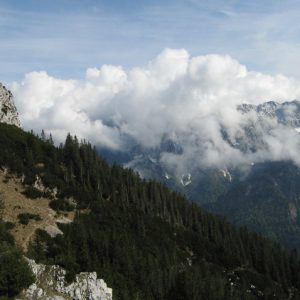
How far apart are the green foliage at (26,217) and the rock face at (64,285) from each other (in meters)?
23.4

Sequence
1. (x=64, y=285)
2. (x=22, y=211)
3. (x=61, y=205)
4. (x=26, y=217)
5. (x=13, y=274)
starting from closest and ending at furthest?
(x=13, y=274) < (x=64, y=285) < (x=26, y=217) < (x=22, y=211) < (x=61, y=205)

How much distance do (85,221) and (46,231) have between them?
76.6 ft

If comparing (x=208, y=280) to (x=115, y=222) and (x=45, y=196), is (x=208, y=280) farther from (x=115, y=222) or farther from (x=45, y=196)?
(x=45, y=196)

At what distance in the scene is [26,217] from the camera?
134250mm

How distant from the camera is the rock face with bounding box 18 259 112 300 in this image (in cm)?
10512

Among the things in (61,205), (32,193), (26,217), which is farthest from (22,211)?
(61,205)

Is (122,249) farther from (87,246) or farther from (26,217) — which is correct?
(26,217)

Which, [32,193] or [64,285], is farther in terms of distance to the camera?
[32,193]

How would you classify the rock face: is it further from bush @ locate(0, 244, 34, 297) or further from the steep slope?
the steep slope

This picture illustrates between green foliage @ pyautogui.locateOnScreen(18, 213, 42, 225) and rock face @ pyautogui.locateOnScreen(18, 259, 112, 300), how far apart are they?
23439 mm

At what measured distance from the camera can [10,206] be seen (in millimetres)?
139500

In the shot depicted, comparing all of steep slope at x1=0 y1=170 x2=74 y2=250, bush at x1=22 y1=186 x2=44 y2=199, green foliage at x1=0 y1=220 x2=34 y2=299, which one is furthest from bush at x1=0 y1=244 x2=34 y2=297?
bush at x1=22 y1=186 x2=44 y2=199

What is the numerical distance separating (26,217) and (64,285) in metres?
32.3

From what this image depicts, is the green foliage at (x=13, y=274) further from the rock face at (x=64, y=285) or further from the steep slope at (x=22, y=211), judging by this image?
the steep slope at (x=22, y=211)
